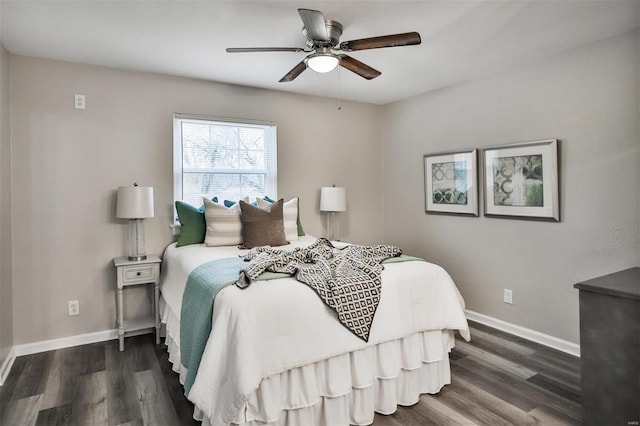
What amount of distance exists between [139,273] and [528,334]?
11.2 ft

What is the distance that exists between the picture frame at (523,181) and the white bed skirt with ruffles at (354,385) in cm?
149

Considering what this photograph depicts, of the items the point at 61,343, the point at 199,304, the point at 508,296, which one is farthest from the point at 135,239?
the point at 508,296

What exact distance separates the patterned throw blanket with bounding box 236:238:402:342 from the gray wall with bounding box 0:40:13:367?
1945 mm

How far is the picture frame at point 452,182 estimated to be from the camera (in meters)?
3.72

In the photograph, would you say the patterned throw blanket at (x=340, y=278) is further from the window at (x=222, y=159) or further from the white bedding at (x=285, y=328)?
the window at (x=222, y=159)

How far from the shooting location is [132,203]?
10.3 feet

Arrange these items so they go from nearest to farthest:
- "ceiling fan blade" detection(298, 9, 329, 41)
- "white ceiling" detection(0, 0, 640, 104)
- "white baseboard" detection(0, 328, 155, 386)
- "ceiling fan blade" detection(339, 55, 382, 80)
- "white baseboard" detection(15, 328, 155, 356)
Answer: "ceiling fan blade" detection(298, 9, 329, 41), "white ceiling" detection(0, 0, 640, 104), "ceiling fan blade" detection(339, 55, 382, 80), "white baseboard" detection(0, 328, 155, 386), "white baseboard" detection(15, 328, 155, 356)

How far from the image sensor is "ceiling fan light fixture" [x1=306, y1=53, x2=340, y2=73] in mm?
2387

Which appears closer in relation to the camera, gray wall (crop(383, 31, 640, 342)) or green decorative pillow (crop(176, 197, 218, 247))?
gray wall (crop(383, 31, 640, 342))

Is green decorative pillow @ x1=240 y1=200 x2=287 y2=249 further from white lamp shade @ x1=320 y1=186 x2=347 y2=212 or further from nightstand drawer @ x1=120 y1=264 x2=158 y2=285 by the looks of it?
white lamp shade @ x1=320 y1=186 x2=347 y2=212

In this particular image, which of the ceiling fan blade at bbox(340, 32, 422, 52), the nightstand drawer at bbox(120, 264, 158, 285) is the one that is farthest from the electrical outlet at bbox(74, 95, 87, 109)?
the ceiling fan blade at bbox(340, 32, 422, 52)

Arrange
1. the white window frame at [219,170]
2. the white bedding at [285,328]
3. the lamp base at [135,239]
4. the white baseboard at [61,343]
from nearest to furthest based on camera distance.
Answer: the white bedding at [285,328] → the white baseboard at [61,343] → the lamp base at [135,239] → the white window frame at [219,170]

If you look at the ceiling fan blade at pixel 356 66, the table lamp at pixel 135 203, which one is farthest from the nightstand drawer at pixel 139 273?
the ceiling fan blade at pixel 356 66

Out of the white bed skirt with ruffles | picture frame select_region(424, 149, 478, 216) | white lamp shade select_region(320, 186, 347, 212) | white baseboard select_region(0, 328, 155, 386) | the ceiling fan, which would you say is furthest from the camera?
white lamp shade select_region(320, 186, 347, 212)
